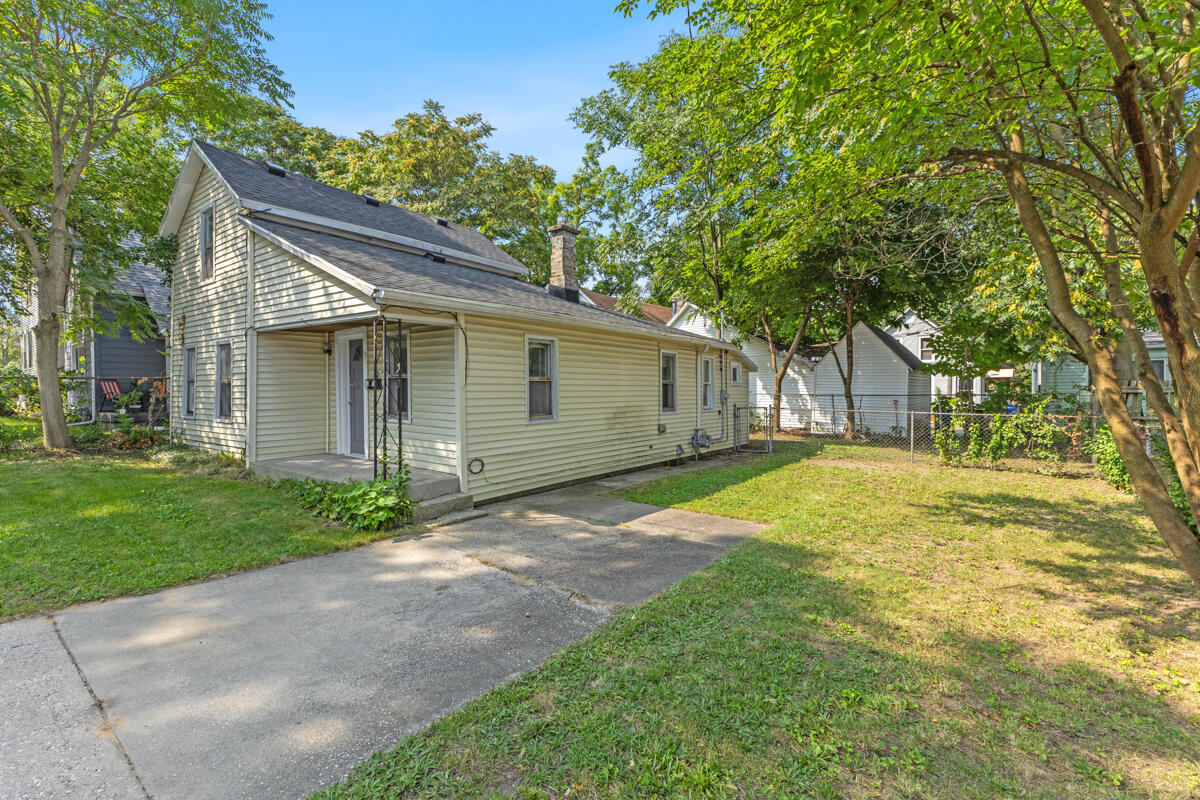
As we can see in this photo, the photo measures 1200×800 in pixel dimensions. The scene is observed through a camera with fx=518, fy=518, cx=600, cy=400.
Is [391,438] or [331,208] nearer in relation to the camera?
[391,438]

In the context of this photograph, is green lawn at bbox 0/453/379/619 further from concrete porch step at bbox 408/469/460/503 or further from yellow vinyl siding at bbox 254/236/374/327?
yellow vinyl siding at bbox 254/236/374/327

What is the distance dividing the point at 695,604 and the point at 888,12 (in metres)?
4.26

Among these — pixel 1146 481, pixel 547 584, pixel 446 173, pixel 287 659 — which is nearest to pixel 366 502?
pixel 547 584

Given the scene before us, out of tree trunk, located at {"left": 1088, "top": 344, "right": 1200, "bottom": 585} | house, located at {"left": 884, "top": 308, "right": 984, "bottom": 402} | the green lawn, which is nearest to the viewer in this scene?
tree trunk, located at {"left": 1088, "top": 344, "right": 1200, "bottom": 585}

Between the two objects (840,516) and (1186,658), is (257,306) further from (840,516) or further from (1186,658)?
(1186,658)

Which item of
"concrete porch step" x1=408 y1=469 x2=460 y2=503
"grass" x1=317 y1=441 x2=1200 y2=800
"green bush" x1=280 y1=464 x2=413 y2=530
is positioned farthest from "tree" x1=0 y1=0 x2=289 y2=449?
"grass" x1=317 y1=441 x2=1200 y2=800

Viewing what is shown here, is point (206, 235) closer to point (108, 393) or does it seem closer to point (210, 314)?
point (210, 314)

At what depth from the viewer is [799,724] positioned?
251cm

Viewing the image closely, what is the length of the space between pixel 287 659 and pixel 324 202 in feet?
32.8

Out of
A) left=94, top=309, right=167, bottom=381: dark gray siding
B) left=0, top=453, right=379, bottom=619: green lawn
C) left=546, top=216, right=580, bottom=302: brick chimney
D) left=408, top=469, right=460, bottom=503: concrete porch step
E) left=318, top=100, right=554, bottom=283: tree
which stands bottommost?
left=0, top=453, right=379, bottom=619: green lawn

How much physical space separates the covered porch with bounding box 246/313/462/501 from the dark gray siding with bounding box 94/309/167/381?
9580mm

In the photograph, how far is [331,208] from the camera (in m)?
10.4

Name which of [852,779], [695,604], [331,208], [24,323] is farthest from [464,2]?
[24,323]

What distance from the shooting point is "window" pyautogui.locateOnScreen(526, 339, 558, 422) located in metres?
8.12
